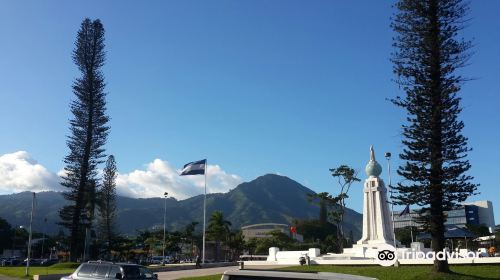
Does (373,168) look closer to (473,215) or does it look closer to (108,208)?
(108,208)

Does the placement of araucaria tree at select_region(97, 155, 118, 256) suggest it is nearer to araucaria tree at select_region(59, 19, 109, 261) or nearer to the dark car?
araucaria tree at select_region(59, 19, 109, 261)

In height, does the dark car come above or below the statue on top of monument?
below

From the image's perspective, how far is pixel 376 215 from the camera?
49.2 metres

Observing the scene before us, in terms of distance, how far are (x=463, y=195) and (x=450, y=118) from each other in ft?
14.9

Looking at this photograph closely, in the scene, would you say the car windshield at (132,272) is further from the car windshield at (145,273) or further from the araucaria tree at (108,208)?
the araucaria tree at (108,208)

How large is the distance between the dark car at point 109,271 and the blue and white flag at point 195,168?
31.8 meters

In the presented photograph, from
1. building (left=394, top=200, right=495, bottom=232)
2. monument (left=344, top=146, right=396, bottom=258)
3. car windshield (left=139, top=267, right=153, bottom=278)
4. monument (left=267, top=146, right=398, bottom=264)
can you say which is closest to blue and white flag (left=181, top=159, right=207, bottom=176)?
monument (left=267, top=146, right=398, bottom=264)

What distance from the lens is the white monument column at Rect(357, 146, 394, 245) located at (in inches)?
1900

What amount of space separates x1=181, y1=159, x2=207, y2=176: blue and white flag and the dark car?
31766 millimetres

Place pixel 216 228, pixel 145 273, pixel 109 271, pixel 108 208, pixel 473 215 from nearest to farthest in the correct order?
1. pixel 109 271
2. pixel 145 273
3. pixel 216 228
4. pixel 108 208
5. pixel 473 215

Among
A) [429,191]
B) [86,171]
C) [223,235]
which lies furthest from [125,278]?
[223,235]

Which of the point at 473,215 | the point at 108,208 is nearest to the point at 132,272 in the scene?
the point at 108,208

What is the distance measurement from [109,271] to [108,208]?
68734mm

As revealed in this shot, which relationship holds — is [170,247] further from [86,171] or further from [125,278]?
[125,278]
